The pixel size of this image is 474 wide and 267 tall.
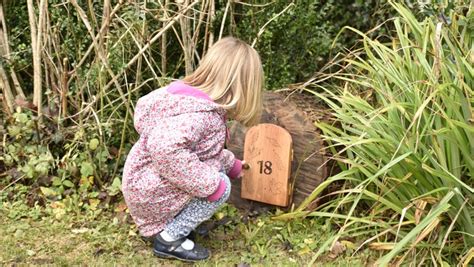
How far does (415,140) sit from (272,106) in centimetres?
96

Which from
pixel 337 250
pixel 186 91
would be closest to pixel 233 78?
pixel 186 91

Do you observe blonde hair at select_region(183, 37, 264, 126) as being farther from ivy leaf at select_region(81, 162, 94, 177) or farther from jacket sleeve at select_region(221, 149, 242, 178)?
ivy leaf at select_region(81, 162, 94, 177)

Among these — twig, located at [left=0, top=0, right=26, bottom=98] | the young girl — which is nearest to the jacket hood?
the young girl

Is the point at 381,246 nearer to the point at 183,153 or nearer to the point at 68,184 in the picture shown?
the point at 183,153

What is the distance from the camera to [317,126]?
369cm

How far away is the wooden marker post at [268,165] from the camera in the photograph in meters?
3.74

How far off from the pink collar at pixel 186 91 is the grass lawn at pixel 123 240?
0.84m

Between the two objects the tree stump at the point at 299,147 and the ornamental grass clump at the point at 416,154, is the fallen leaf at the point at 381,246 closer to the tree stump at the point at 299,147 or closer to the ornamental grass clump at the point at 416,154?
the ornamental grass clump at the point at 416,154

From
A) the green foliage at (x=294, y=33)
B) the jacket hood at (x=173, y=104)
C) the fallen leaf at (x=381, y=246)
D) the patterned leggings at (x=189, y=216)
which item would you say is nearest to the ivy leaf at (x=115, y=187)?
the patterned leggings at (x=189, y=216)

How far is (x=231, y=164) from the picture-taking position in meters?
3.58

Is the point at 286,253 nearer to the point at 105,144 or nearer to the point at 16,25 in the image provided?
the point at 105,144

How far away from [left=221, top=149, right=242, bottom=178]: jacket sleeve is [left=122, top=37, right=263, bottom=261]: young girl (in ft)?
A: 0.29

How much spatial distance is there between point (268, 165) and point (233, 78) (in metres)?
0.77

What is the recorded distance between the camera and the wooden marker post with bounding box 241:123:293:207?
3744mm
